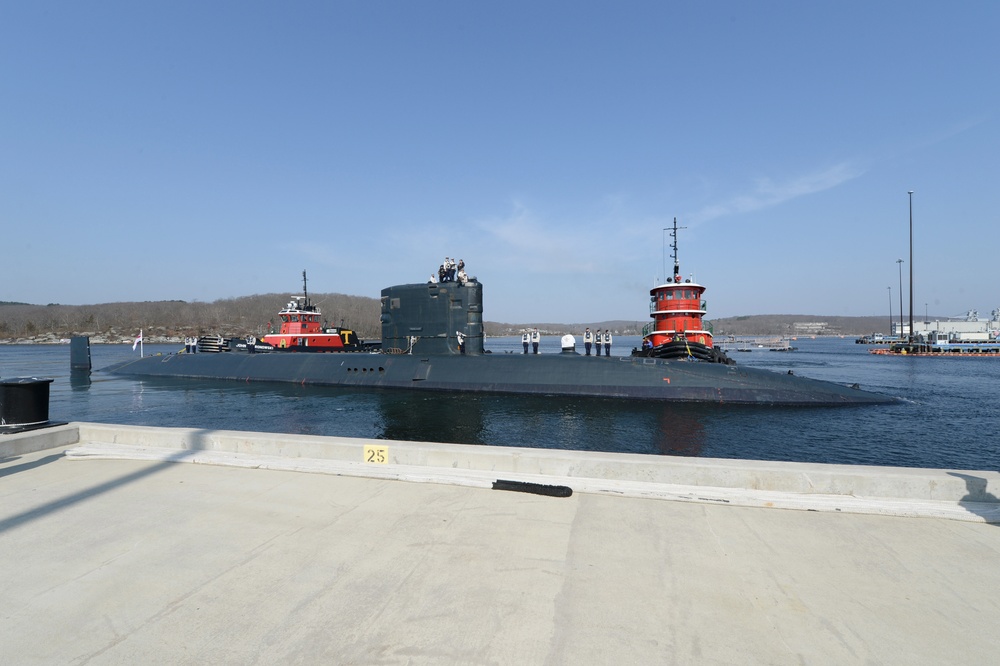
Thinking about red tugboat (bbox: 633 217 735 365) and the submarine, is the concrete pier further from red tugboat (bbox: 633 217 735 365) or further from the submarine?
red tugboat (bbox: 633 217 735 365)

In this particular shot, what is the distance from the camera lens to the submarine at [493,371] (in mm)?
18688

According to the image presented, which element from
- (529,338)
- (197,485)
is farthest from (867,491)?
(529,338)

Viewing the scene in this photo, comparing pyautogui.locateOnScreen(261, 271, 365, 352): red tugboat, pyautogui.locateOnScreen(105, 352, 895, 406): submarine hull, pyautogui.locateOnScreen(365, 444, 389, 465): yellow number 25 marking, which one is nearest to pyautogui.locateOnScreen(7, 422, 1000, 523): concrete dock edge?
pyautogui.locateOnScreen(365, 444, 389, 465): yellow number 25 marking

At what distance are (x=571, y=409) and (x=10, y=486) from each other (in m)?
15.2

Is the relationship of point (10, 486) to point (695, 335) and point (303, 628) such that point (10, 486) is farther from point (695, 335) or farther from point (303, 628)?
point (695, 335)

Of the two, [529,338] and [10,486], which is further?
[529,338]

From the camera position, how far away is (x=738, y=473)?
4.77 m

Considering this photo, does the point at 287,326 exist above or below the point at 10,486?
above

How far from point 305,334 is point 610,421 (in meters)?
26.9

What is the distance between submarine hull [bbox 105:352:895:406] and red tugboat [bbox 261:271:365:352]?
815 cm

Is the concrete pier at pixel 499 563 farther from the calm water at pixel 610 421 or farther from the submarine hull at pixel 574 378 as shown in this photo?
the submarine hull at pixel 574 378

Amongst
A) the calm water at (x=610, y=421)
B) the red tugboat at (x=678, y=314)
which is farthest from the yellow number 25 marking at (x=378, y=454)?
the red tugboat at (x=678, y=314)

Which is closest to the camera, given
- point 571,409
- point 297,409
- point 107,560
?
point 107,560

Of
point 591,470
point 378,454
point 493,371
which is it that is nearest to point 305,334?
point 493,371
